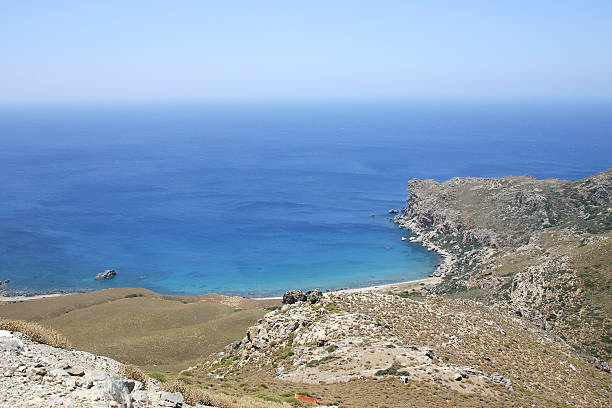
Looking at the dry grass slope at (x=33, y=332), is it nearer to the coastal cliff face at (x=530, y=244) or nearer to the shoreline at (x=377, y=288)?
the coastal cliff face at (x=530, y=244)

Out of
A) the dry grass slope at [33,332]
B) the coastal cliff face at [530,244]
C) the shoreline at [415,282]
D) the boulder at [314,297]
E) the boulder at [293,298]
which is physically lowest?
the shoreline at [415,282]

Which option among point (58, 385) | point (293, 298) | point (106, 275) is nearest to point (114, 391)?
point (58, 385)

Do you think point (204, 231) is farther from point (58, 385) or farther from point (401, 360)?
point (58, 385)

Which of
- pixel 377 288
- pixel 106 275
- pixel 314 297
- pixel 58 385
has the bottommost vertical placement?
pixel 106 275

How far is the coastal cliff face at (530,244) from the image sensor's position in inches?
1813

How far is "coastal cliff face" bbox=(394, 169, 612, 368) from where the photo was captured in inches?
1813

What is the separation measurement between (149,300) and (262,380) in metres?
44.4

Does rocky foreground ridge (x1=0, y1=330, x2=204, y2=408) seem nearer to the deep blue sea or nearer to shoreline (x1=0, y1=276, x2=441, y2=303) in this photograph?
shoreline (x1=0, y1=276, x2=441, y2=303)

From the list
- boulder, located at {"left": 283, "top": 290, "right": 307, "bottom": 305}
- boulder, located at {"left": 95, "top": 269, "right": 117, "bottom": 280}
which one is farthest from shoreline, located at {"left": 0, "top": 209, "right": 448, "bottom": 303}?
boulder, located at {"left": 283, "top": 290, "right": 307, "bottom": 305}

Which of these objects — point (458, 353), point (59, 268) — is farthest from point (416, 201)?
point (458, 353)

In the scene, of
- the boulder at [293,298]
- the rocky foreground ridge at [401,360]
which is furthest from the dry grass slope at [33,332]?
the boulder at [293,298]

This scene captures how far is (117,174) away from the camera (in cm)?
19200

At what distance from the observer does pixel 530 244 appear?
76938 mm

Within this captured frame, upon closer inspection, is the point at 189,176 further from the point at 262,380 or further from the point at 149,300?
the point at 262,380
